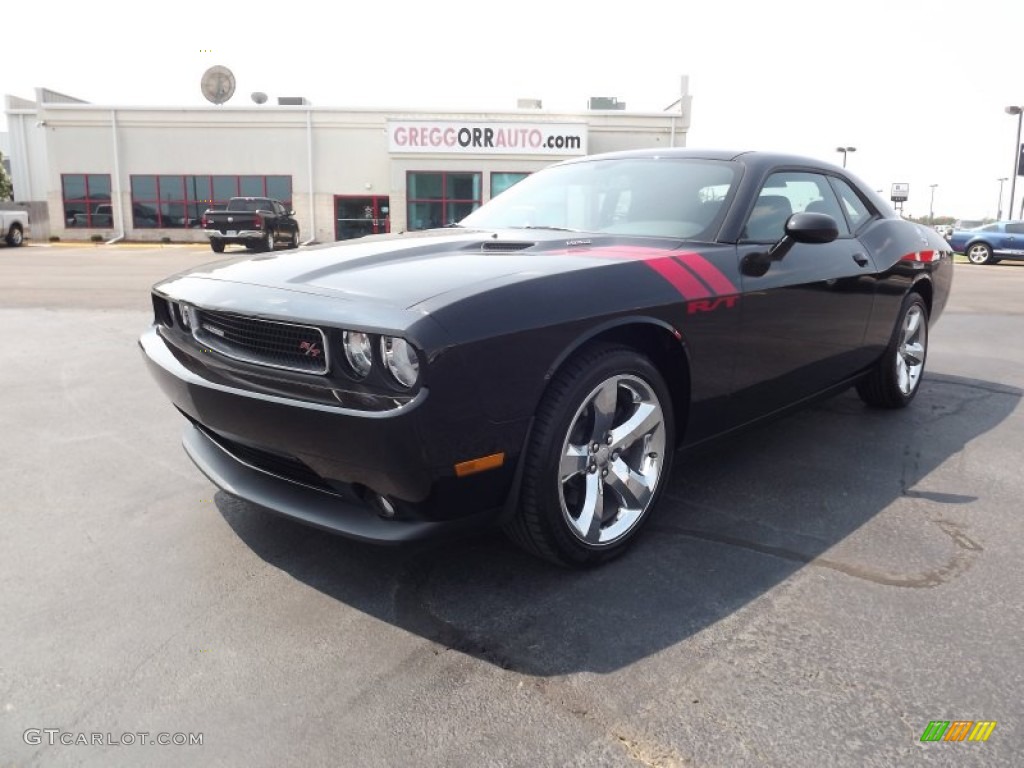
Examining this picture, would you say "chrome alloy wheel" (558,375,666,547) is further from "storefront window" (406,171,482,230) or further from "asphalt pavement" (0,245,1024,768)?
"storefront window" (406,171,482,230)

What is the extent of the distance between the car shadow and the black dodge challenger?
0.66 ft

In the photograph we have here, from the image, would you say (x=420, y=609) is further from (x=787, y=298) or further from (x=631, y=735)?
(x=787, y=298)

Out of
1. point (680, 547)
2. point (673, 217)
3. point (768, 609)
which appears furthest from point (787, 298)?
point (768, 609)

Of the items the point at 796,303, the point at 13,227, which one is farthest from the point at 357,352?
the point at 13,227

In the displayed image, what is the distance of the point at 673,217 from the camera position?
10.9 feet

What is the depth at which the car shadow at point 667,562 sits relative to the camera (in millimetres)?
2309

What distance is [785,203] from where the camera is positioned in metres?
3.68

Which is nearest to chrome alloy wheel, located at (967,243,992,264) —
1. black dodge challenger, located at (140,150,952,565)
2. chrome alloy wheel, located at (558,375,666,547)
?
black dodge challenger, located at (140,150,952,565)

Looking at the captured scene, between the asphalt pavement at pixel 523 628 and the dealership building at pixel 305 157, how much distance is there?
86.5 feet

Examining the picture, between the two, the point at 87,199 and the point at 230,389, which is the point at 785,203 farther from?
the point at 87,199

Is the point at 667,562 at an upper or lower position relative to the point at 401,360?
lower

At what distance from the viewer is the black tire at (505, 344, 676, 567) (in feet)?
7.87

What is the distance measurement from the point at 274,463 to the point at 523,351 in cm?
92

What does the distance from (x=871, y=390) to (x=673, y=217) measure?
2.20m
